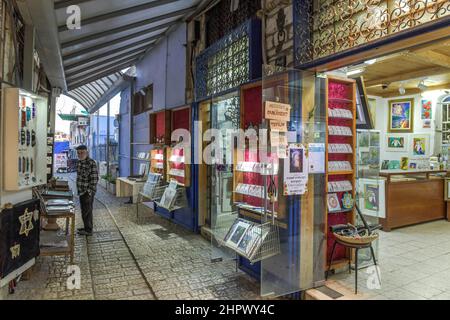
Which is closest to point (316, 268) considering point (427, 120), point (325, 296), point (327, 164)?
point (325, 296)

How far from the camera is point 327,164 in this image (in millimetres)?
3748

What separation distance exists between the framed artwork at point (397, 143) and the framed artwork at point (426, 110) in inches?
27.4

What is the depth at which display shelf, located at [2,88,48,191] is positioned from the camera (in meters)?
2.97

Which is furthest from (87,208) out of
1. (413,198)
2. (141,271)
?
(413,198)

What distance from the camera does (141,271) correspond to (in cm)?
416

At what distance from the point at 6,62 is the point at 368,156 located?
4.74 metres

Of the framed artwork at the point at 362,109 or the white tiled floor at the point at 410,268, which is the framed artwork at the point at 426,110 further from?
the framed artwork at the point at 362,109

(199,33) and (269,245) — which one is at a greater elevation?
(199,33)

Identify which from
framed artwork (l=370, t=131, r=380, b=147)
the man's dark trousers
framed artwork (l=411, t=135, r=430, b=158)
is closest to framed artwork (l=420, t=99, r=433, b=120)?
framed artwork (l=411, t=135, r=430, b=158)

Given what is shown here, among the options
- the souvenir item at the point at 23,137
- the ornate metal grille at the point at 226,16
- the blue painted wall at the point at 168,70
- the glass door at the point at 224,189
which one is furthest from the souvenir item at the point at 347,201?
the blue painted wall at the point at 168,70

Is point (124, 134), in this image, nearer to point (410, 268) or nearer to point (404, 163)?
point (404, 163)

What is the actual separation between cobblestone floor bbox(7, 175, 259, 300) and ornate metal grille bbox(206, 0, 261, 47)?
11.9ft

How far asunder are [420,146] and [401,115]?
106 centimetres
